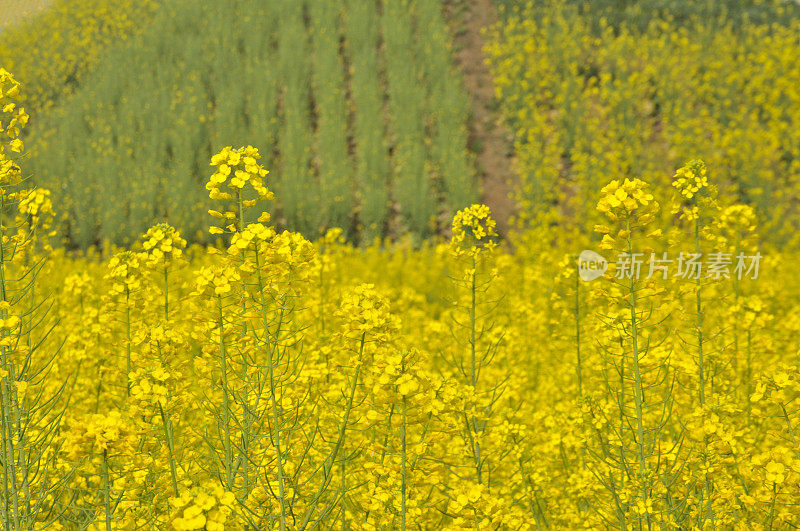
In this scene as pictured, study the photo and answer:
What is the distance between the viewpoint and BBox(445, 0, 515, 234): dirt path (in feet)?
54.5

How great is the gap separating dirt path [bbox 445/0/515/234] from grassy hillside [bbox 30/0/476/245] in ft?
2.09

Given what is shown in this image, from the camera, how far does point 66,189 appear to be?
17.6 m

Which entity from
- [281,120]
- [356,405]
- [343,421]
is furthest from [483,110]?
[343,421]

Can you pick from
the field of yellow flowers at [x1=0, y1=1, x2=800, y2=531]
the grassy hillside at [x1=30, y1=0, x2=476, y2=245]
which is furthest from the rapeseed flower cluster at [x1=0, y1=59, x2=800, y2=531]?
the grassy hillside at [x1=30, y1=0, x2=476, y2=245]

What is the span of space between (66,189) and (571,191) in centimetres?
1250

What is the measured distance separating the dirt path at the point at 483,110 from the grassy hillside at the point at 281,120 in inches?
25.1

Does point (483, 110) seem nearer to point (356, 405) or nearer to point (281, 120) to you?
point (281, 120)

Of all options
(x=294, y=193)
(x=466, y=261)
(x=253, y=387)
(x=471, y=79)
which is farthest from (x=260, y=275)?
(x=471, y=79)

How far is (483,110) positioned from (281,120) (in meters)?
5.59

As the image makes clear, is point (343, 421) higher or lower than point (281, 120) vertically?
lower

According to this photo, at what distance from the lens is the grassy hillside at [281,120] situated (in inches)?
647

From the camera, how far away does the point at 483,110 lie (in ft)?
62.8

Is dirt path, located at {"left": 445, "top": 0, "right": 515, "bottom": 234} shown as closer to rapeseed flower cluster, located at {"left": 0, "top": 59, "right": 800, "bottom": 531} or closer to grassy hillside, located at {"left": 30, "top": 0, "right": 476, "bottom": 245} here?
grassy hillside, located at {"left": 30, "top": 0, "right": 476, "bottom": 245}

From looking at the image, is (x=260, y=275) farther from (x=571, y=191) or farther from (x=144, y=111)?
(x=144, y=111)
